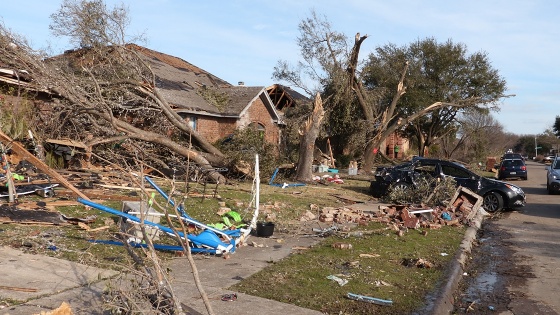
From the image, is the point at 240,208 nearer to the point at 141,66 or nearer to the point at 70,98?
the point at 70,98

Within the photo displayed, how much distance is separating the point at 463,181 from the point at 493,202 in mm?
1078

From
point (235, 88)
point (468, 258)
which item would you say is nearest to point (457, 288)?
point (468, 258)

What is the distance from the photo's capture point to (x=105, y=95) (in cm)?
2103

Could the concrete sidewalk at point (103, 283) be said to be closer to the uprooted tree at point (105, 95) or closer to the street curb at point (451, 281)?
the street curb at point (451, 281)

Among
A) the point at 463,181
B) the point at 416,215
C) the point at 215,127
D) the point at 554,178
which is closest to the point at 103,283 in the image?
the point at 416,215

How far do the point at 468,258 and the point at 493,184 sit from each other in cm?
789

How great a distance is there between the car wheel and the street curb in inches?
199

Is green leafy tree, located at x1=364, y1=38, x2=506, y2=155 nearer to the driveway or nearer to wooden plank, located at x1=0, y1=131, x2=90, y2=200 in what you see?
the driveway

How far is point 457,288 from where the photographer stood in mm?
8180

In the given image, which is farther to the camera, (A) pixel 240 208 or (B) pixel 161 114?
(B) pixel 161 114

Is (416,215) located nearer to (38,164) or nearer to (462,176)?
(462,176)

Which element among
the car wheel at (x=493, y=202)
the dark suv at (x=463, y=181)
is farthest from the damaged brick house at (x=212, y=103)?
the car wheel at (x=493, y=202)

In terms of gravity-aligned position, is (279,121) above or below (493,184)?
above

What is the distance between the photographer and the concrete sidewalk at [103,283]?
5.99 meters
